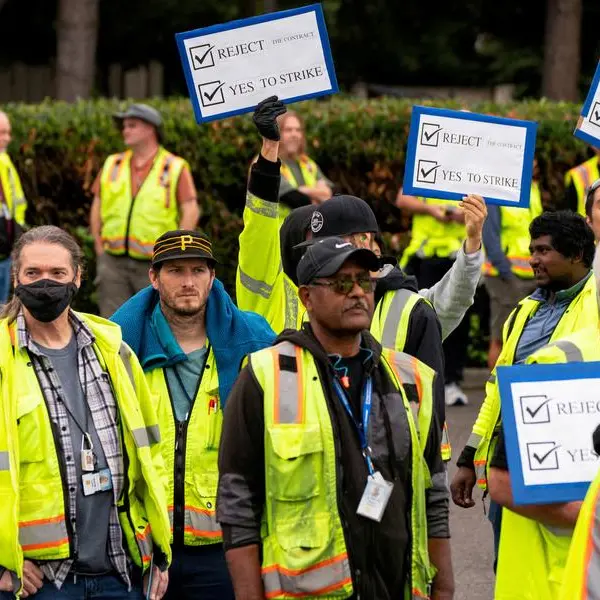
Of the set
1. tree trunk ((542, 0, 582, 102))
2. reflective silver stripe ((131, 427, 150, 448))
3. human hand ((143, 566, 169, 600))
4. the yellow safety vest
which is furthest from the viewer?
tree trunk ((542, 0, 582, 102))

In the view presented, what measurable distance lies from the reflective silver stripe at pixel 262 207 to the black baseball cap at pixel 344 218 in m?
0.46

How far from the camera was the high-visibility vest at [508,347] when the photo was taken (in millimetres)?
5559

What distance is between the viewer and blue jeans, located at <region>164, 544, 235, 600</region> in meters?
5.39

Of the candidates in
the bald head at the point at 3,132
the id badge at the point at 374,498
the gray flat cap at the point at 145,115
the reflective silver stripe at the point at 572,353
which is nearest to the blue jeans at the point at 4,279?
the bald head at the point at 3,132

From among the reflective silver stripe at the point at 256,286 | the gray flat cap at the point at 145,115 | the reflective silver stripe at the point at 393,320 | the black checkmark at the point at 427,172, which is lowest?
the reflective silver stripe at the point at 393,320

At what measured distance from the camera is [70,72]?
816 inches

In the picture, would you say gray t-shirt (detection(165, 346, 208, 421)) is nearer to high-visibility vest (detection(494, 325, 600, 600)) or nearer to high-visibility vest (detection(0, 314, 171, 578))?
Answer: high-visibility vest (detection(0, 314, 171, 578))

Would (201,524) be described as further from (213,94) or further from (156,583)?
(213,94)

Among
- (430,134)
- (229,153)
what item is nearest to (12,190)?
(229,153)

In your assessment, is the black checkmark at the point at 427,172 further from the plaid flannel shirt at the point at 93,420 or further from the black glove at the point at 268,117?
the plaid flannel shirt at the point at 93,420

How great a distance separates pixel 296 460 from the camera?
14.2 ft

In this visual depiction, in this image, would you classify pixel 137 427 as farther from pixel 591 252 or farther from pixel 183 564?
pixel 591 252

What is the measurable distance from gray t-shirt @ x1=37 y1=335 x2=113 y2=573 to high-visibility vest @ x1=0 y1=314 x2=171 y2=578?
1.8 inches

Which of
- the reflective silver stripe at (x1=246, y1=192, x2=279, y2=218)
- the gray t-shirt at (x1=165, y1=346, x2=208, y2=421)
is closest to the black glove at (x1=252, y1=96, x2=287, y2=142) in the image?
the reflective silver stripe at (x1=246, y1=192, x2=279, y2=218)
